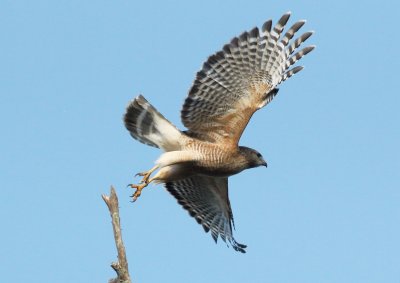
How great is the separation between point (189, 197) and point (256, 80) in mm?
2034

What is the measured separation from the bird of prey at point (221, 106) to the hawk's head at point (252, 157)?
48mm

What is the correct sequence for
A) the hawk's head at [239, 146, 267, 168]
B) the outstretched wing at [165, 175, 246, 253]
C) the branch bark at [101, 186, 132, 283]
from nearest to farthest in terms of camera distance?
the branch bark at [101, 186, 132, 283], the hawk's head at [239, 146, 267, 168], the outstretched wing at [165, 175, 246, 253]

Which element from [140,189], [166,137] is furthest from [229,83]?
[140,189]

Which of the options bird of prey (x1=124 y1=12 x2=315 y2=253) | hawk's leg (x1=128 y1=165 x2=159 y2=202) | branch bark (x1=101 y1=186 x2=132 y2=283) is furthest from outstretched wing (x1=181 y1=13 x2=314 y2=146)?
branch bark (x1=101 y1=186 x2=132 y2=283)

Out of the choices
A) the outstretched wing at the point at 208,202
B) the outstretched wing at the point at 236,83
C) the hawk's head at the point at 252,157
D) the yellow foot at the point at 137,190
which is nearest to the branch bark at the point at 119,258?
the yellow foot at the point at 137,190

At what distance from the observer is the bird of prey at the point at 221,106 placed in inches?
374

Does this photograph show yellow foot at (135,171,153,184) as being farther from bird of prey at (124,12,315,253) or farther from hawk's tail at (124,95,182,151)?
hawk's tail at (124,95,182,151)

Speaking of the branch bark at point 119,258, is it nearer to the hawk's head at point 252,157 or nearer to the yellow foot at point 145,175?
the yellow foot at point 145,175

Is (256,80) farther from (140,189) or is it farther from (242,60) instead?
(140,189)

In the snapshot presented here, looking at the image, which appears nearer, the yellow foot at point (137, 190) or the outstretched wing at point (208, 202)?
the yellow foot at point (137, 190)

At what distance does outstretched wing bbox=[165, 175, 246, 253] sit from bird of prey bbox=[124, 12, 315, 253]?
88 centimetres

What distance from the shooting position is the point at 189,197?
1081cm

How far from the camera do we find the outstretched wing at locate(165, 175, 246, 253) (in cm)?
1068

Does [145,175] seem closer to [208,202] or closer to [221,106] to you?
[221,106]
